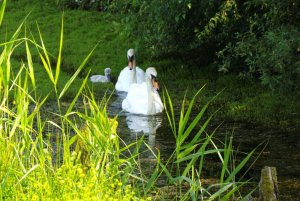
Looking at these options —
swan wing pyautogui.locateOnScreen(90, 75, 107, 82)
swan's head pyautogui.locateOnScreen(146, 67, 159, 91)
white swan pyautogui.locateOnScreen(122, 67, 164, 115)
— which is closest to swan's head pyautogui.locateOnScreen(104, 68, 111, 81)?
swan wing pyautogui.locateOnScreen(90, 75, 107, 82)

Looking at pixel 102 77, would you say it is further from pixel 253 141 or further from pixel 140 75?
pixel 253 141

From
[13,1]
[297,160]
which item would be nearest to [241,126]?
[297,160]

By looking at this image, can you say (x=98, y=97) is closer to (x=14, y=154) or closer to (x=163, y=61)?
(x=163, y=61)

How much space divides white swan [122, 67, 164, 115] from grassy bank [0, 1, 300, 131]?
2.69ft

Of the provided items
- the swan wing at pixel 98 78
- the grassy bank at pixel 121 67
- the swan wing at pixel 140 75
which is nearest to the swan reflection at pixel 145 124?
the grassy bank at pixel 121 67

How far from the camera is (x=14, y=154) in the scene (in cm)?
596

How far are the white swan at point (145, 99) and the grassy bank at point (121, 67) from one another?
0.82m

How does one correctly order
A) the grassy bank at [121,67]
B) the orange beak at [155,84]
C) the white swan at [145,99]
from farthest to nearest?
1. the orange beak at [155,84]
2. the white swan at [145,99]
3. the grassy bank at [121,67]

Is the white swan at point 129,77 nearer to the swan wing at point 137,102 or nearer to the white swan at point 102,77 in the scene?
the white swan at point 102,77

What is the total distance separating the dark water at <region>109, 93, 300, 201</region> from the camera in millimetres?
9625

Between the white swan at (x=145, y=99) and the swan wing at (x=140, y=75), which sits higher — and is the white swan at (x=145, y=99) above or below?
below

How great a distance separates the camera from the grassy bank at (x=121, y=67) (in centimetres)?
1356

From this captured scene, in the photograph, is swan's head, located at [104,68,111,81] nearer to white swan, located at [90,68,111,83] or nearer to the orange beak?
white swan, located at [90,68,111,83]

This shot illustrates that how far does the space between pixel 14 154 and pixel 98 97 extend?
31.4 feet
